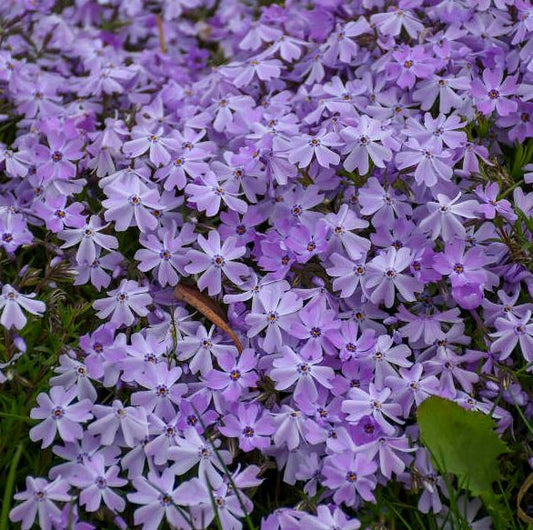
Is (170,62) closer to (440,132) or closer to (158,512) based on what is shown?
(440,132)

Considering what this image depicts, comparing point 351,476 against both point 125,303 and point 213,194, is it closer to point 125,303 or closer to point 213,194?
point 125,303

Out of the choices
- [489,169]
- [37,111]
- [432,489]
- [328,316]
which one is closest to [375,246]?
[328,316]

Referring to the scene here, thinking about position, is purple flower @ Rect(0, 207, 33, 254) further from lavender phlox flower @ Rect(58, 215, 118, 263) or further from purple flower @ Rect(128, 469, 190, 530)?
purple flower @ Rect(128, 469, 190, 530)

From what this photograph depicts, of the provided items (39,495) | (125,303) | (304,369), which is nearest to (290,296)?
(304,369)

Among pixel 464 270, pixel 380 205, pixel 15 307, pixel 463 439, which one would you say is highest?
pixel 15 307

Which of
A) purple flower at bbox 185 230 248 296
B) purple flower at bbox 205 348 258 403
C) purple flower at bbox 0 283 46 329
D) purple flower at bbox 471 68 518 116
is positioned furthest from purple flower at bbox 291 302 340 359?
purple flower at bbox 471 68 518 116

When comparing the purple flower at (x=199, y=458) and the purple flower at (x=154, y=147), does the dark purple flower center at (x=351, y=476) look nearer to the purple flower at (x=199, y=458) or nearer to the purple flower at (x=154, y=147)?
the purple flower at (x=199, y=458)
